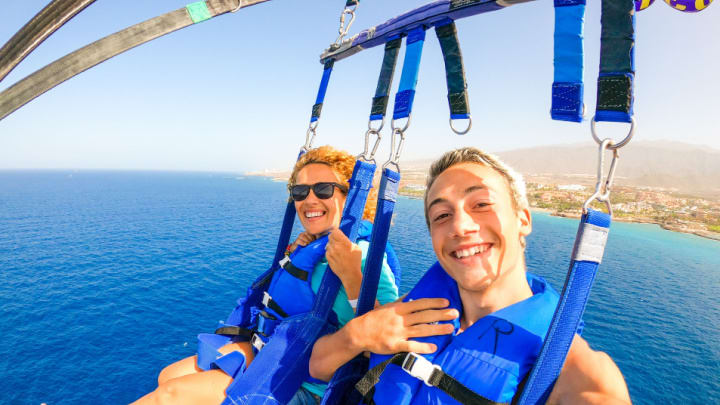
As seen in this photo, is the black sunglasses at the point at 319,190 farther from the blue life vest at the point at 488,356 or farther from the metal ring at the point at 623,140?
the metal ring at the point at 623,140

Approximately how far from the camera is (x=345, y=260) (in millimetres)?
2393

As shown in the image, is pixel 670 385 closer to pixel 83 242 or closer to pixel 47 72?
pixel 47 72

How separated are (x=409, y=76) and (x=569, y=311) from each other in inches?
71.0

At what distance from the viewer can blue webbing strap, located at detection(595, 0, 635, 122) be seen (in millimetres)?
1246

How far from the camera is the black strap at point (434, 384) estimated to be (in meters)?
1.50

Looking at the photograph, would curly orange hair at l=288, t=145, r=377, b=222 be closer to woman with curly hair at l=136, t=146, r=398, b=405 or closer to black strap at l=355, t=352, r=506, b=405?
woman with curly hair at l=136, t=146, r=398, b=405

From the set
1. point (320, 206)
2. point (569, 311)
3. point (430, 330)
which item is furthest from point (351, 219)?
point (569, 311)

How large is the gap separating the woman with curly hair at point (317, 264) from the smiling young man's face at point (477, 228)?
844 mm

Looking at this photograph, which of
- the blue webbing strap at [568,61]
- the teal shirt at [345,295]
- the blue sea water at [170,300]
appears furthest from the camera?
the blue sea water at [170,300]

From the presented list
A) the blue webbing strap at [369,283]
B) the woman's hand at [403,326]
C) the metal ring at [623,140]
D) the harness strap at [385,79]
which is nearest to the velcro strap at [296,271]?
the blue webbing strap at [369,283]

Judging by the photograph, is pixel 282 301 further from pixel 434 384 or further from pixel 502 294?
pixel 502 294

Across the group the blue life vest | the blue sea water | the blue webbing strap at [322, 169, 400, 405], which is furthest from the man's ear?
the blue sea water

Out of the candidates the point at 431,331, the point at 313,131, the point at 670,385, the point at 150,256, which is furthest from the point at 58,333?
the point at 670,385

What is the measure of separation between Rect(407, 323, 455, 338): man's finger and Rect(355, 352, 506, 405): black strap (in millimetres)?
125
